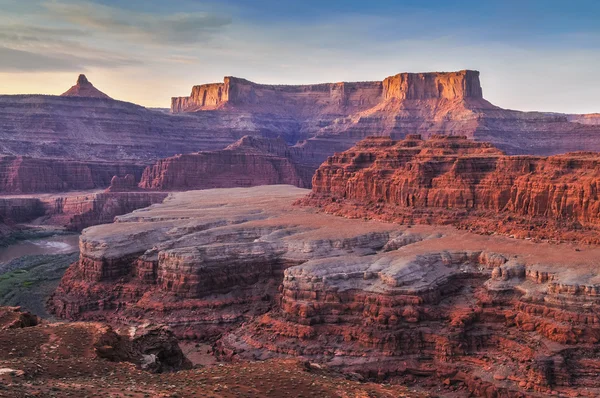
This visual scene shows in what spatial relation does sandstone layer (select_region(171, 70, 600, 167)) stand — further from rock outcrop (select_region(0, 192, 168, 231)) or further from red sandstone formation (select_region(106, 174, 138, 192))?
rock outcrop (select_region(0, 192, 168, 231))

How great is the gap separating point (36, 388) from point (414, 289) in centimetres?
2724

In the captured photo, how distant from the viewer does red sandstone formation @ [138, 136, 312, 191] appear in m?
148

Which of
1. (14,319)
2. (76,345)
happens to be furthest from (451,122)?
(76,345)

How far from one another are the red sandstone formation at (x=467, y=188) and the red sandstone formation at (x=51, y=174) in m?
80.7

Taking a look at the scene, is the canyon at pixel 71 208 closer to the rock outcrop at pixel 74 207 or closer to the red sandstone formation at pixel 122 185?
the rock outcrop at pixel 74 207

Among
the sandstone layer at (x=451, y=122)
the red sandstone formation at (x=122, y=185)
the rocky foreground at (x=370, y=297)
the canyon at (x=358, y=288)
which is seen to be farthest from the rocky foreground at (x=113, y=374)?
the sandstone layer at (x=451, y=122)

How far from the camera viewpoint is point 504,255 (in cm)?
4938

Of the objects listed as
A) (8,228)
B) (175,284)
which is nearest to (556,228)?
(175,284)

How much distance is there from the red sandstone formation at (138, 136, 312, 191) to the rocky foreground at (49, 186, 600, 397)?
8141 centimetres

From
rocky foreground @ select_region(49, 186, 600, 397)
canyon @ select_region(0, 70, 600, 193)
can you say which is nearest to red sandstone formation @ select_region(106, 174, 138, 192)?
canyon @ select_region(0, 70, 600, 193)

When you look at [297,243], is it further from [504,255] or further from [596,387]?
[596,387]

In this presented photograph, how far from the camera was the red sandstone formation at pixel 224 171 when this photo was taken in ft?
486

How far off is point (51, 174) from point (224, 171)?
35.2 meters

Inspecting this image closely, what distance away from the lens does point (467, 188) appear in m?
62.8
